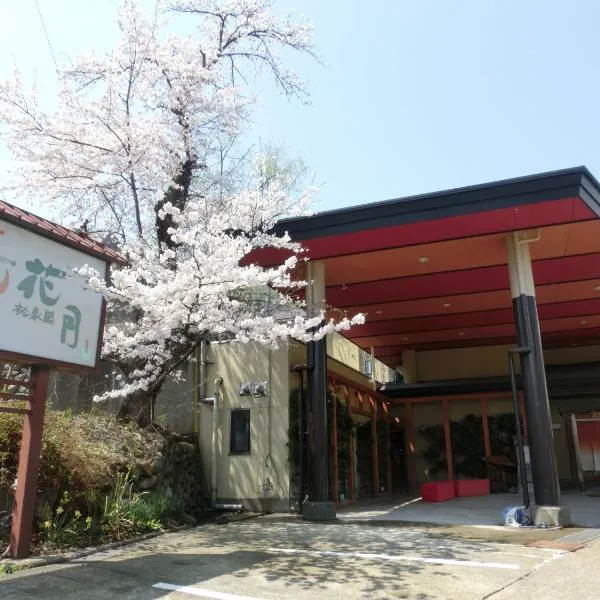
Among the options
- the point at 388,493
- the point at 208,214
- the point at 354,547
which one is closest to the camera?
the point at 354,547

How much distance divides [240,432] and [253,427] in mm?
325

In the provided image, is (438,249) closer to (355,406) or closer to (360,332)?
(355,406)

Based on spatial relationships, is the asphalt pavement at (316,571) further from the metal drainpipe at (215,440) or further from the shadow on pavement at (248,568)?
the metal drainpipe at (215,440)

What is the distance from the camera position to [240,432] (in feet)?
39.1

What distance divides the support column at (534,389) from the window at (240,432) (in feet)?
18.3

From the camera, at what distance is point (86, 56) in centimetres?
1065

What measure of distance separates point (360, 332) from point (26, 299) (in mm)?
13083

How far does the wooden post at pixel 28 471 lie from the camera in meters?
5.79

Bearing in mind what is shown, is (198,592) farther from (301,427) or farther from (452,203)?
(452,203)

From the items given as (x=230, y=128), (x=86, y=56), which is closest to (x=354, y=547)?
(x=230, y=128)

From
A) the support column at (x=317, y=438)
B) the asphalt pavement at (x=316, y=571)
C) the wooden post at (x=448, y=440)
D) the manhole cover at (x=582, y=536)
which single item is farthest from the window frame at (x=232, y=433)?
the wooden post at (x=448, y=440)

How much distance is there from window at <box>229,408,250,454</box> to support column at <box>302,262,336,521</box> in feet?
6.28

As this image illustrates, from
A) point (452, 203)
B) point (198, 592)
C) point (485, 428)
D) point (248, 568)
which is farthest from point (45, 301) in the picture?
point (485, 428)

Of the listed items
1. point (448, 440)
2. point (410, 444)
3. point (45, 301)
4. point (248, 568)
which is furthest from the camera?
point (410, 444)
